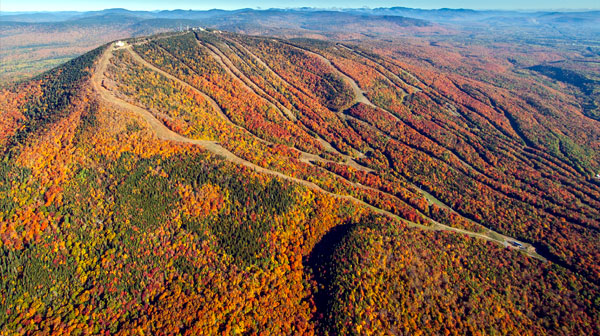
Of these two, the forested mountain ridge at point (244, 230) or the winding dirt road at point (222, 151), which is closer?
the forested mountain ridge at point (244, 230)

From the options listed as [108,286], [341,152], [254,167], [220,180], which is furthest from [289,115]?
[108,286]

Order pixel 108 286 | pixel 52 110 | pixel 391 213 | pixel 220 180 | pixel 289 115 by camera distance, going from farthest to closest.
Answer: pixel 289 115 → pixel 52 110 → pixel 391 213 → pixel 220 180 → pixel 108 286

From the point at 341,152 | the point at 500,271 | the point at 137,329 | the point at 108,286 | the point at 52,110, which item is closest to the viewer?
the point at 137,329

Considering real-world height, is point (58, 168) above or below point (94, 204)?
above

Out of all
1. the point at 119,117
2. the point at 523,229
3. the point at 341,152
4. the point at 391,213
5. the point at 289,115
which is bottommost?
the point at 523,229

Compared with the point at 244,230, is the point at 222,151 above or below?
above

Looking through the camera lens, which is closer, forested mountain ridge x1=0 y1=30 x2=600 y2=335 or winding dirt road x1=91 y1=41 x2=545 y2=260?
forested mountain ridge x1=0 y1=30 x2=600 y2=335

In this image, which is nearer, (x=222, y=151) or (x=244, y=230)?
(x=244, y=230)

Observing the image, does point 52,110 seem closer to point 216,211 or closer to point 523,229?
point 216,211
